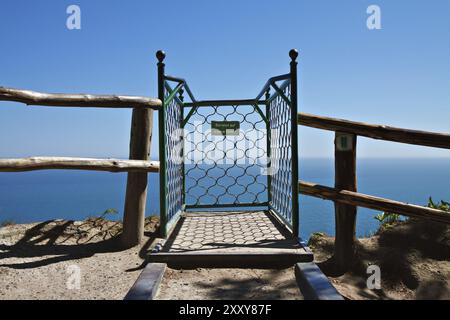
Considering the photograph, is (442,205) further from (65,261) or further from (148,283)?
(65,261)

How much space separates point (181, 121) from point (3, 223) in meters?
2.58

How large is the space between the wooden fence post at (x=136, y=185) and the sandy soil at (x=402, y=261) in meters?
2.05

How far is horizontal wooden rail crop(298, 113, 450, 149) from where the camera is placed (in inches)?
136

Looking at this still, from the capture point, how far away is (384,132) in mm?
3541

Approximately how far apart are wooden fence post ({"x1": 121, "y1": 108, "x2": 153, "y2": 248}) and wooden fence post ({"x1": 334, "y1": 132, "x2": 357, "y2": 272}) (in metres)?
2.05

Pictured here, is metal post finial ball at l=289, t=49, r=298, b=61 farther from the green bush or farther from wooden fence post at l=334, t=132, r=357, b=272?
the green bush

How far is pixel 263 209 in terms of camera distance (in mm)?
5324

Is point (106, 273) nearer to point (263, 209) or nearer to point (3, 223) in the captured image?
point (3, 223)

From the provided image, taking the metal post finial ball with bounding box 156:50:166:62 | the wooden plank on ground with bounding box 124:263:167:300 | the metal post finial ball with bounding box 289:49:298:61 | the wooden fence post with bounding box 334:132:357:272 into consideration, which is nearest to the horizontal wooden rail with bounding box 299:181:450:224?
the wooden fence post with bounding box 334:132:357:272

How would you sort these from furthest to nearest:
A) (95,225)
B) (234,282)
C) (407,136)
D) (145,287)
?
(95,225) < (407,136) < (234,282) < (145,287)

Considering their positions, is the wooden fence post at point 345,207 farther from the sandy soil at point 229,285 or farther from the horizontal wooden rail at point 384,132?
the sandy soil at point 229,285

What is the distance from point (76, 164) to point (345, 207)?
277cm
